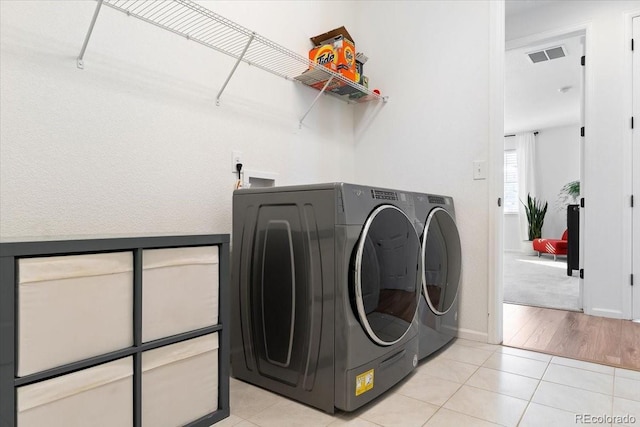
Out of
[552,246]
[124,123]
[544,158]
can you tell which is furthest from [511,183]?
[124,123]

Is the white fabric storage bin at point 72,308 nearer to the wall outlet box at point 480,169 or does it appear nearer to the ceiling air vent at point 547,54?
the wall outlet box at point 480,169

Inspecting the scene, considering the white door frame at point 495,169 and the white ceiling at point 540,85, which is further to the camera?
the white ceiling at point 540,85

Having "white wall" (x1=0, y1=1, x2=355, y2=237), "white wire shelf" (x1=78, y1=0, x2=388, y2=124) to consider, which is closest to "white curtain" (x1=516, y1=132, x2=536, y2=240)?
"white wire shelf" (x1=78, y1=0, x2=388, y2=124)

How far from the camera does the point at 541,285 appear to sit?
4.11m

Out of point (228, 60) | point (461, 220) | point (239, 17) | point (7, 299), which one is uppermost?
point (239, 17)

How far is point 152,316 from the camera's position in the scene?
1134 mm

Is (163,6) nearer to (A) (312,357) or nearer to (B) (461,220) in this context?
(A) (312,357)

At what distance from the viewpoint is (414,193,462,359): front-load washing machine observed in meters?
1.85

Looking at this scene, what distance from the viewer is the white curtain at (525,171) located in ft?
25.2

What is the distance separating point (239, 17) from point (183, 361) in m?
1.69

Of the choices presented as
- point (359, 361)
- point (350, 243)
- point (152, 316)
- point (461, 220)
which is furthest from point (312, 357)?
point (461, 220)

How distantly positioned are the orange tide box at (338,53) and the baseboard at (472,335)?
5.63 ft

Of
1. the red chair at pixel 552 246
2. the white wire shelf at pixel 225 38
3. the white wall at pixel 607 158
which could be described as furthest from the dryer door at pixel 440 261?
the red chair at pixel 552 246

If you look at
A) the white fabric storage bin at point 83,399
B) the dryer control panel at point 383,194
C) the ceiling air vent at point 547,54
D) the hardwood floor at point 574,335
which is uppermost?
the ceiling air vent at point 547,54
